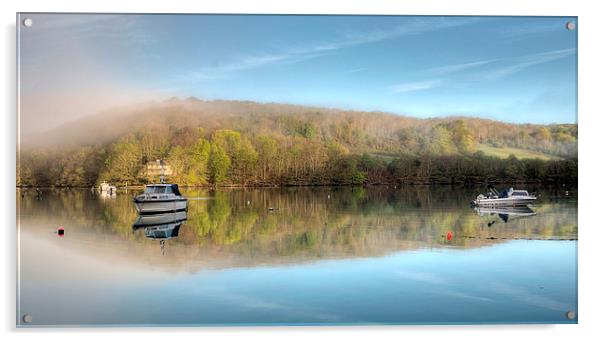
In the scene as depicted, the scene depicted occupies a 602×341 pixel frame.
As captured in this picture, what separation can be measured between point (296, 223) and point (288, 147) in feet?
3.62

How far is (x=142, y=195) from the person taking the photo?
7312 millimetres

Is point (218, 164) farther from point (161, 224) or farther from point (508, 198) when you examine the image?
point (508, 198)

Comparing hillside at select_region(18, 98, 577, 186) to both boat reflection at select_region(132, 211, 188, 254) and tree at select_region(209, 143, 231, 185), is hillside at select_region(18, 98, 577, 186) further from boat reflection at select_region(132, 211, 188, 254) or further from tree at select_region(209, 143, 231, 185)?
boat reflection at select_region(132, 211, 188, 254)

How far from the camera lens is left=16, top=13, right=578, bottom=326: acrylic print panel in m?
6.21

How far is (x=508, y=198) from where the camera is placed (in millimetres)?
7395

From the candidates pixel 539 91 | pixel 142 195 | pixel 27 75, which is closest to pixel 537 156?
pixel 539 91

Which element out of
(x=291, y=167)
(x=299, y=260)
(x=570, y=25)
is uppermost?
(x=570, y=25)

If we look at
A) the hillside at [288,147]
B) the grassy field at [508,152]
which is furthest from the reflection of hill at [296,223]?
the grassy field at [508,152]

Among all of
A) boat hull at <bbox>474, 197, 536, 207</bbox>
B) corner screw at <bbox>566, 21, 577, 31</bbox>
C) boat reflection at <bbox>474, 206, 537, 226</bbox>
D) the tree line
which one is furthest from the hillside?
corner screw at <bbox>566, 21, 577, 31</bbox>

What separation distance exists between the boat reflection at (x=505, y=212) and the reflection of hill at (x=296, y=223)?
74 millimetres

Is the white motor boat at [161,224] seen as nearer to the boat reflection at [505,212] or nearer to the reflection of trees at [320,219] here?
the reflection of trees at [320,219]

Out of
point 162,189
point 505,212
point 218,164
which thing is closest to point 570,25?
point 505,212

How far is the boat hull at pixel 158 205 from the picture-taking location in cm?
702
